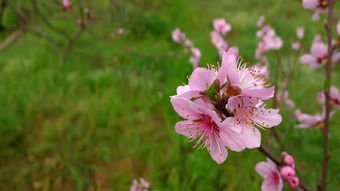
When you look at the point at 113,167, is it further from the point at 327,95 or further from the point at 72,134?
the point at 327,95

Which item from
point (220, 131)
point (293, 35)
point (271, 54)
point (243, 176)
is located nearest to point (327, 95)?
point (220, 131)

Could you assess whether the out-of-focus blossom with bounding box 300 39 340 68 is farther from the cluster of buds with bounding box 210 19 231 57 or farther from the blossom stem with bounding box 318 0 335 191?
the cluster of buds with bounding box 210 19 231 57

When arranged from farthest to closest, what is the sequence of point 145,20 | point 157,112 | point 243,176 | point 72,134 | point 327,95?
point 145,20, point 157,112, point 72,134, point 243,176, point 327,95

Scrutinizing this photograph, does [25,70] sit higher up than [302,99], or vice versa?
[25,70]

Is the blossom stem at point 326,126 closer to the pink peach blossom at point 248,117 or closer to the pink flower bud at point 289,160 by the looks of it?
the pink flower bud at point 289,160

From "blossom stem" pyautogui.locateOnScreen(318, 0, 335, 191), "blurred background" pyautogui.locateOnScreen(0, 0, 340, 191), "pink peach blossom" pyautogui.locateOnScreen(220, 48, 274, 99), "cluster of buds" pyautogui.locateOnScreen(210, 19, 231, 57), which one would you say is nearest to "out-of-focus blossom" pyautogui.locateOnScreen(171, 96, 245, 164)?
"pink peach blossom" pyautogui.locateOnScreen(220, 48, 274, 99)

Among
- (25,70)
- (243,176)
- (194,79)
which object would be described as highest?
(25,70)

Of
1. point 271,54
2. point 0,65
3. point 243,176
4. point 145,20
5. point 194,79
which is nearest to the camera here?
point 194,79

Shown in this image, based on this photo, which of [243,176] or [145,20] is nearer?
[243,176]
